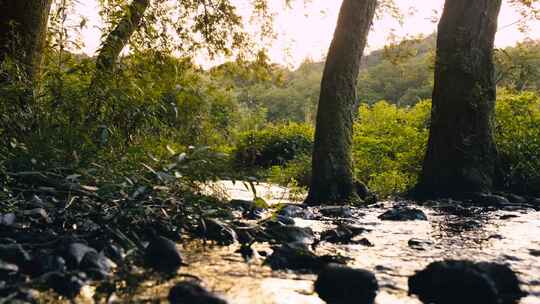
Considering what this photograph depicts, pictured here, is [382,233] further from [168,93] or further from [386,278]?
[168,93]

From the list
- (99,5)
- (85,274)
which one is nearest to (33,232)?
(85,274)

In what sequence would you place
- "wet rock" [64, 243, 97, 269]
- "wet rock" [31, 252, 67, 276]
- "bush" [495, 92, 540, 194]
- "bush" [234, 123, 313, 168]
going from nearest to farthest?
"wet rock" [31, 252, 67, 276] → "wet rock" [64, 243, 97, 269] → "bush" [495, 92, 540, 194] → "bush" [234, 123, 313, 168]

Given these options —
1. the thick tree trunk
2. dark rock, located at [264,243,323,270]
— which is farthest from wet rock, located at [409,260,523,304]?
the thick tree trunk

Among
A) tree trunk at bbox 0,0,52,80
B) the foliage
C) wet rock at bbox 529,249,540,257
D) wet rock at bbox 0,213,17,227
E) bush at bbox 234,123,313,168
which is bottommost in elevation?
wet rock at bbox 529,249,540,257

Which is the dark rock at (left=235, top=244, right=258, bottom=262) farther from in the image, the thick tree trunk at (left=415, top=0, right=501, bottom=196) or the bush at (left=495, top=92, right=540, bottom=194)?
the bush at (left=495, top=92, right=540, bottom=194)

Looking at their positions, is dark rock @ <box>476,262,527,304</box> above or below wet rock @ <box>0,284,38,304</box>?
above

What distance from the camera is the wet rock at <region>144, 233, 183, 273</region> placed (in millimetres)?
3135

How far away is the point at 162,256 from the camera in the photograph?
3.19 metres

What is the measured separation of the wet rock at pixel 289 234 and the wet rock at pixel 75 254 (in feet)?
4.98

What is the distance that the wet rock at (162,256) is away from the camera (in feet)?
10.3

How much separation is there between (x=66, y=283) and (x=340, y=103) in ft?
24.6

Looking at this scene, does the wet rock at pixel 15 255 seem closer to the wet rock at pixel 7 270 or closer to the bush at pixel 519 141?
the wet rock at pixel 7 270

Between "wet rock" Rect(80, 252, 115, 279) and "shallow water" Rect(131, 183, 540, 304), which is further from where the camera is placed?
"wet rock" Rect(80, 252, 115, 279)

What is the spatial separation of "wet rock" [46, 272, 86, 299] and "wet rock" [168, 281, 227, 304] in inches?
18.4
